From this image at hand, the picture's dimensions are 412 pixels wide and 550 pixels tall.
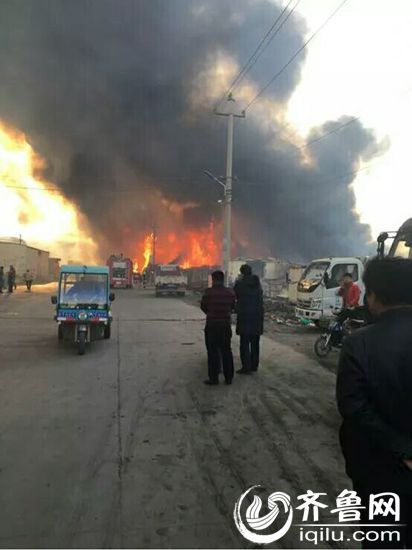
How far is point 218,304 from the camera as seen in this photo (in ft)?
21.2

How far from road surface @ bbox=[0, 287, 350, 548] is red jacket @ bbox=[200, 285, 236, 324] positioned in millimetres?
999

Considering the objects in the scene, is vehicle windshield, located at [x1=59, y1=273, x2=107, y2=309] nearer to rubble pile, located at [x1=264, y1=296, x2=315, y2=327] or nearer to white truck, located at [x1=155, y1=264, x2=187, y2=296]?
rubble pile, located at [x1=264, y1=296, x2=315, y2=327]

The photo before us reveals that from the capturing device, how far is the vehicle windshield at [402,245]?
708 centimetres

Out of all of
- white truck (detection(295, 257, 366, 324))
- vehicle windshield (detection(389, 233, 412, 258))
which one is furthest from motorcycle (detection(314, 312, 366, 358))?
white truck (detection(295, 257, 366, 324))

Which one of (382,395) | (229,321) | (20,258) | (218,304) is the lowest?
(229,321)

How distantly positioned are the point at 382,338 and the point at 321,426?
10.6 feet

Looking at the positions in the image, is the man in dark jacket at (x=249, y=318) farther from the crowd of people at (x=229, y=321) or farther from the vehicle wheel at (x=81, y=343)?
the vehicle wheel at (x=81, y=343)

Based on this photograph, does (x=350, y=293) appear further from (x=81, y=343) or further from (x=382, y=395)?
(x=382, y=395)

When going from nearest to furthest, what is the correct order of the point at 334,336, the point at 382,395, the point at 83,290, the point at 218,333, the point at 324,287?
the point at 382,395, the point at 218,333, the point at 334,336, the point at 83,290, the point at 324,287

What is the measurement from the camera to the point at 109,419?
4.84m

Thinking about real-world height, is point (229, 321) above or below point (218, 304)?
below

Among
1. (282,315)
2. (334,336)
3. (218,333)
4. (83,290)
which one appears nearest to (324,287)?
(282,315)

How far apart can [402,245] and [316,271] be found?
627 cm

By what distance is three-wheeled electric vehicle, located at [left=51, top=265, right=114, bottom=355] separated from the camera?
8.77 meters
